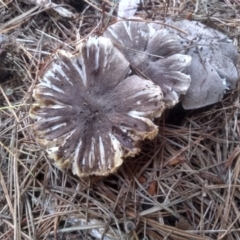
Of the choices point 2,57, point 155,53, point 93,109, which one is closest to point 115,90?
point 93,109

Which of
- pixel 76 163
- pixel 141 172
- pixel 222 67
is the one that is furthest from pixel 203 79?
pixel 76 163

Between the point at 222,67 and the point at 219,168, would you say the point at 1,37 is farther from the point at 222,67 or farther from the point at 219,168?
the point at 219,168

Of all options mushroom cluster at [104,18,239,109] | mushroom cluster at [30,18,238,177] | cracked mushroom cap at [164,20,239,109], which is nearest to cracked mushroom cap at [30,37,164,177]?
mushroom cluster at [30,18,238,177]

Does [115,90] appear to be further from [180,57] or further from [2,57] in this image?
[2,57]

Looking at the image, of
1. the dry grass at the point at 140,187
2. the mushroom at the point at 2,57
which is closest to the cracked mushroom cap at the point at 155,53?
the dry grass at the point at 140,187

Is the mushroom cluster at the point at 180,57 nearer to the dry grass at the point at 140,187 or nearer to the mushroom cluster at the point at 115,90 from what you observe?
the mushroom cluster at the point at 115,90

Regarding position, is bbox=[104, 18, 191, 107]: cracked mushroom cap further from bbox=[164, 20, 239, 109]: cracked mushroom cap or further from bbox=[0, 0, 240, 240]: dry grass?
bbox=[0, 0, 240, 240]: dry grass

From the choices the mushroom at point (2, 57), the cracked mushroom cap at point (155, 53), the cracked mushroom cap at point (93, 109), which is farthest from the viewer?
the mushroom at point (2, 57)
